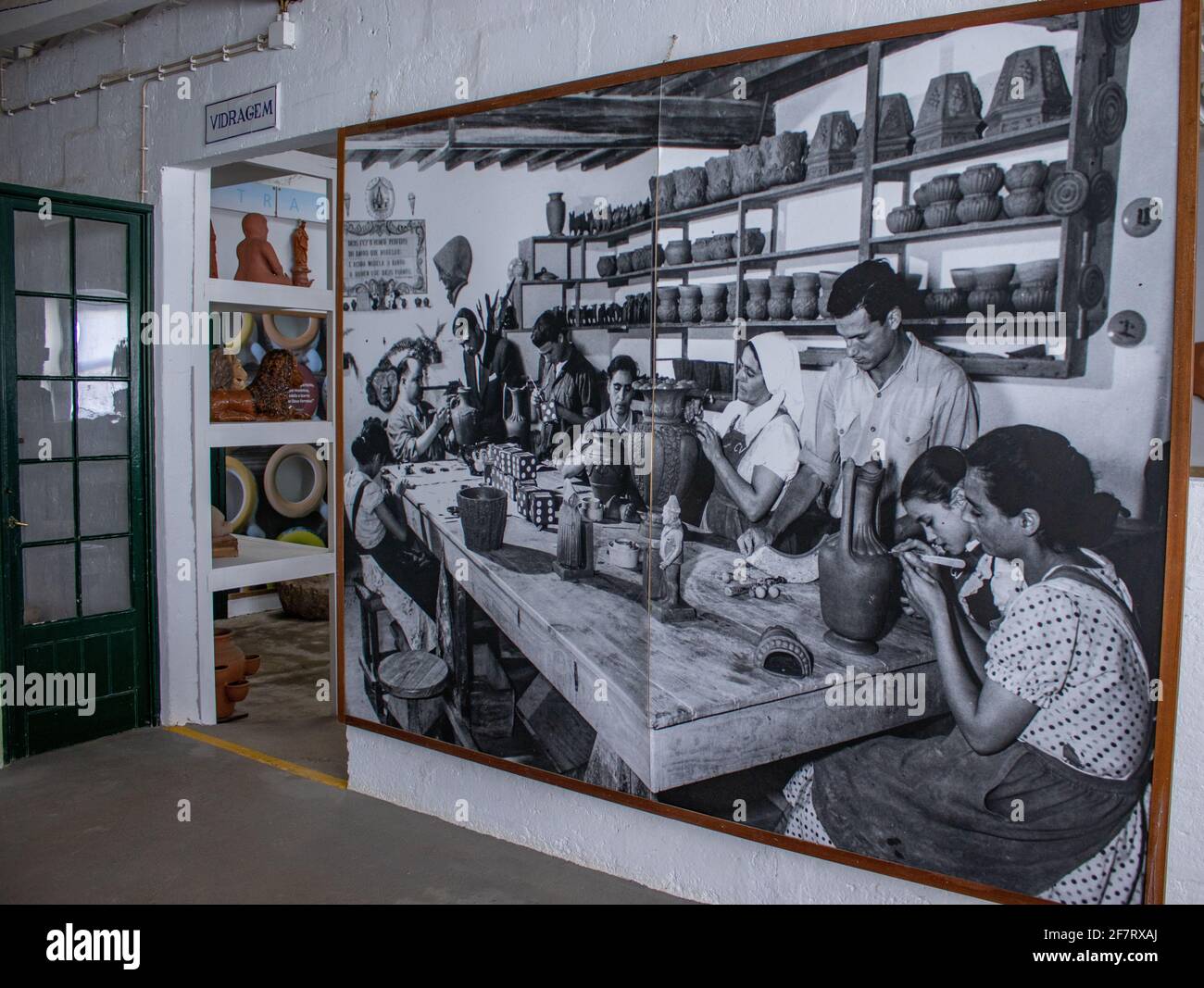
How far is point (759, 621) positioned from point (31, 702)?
3433 millimetres

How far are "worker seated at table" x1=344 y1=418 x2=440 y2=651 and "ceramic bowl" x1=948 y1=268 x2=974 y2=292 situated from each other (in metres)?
2.02

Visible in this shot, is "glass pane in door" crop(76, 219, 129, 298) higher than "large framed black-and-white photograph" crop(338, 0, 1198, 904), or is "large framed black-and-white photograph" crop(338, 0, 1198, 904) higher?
"glass pane in door" crop(76, 219, 129, 298)

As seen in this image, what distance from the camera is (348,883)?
3.02 meters

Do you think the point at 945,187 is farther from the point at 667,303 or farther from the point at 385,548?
the point at 385,548

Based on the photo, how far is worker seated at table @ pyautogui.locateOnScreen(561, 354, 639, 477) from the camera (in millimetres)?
2873

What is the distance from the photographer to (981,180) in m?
2.19

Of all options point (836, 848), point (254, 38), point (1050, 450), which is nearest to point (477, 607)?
point (836, 848)

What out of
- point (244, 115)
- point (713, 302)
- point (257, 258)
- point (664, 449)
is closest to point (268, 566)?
point (257, 258)

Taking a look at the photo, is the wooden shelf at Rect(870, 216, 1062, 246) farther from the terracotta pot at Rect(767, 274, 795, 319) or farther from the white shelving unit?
the white shelving unit

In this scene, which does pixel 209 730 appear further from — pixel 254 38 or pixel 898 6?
pixel 898 6

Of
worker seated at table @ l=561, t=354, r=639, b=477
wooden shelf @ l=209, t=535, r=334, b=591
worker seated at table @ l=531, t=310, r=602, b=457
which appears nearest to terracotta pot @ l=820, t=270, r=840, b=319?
worker seated at table @ l=561, t=354, r=639, b=477

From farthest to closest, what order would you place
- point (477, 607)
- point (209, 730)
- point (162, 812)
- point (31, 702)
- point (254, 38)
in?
point (209, 730) → point (31, 702) → point (254, 38) → point (162, 812) → point (477, 607)

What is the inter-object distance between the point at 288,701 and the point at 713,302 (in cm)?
363

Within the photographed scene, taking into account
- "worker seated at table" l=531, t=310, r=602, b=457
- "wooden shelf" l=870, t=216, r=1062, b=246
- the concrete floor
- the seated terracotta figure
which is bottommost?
the concrete floor
